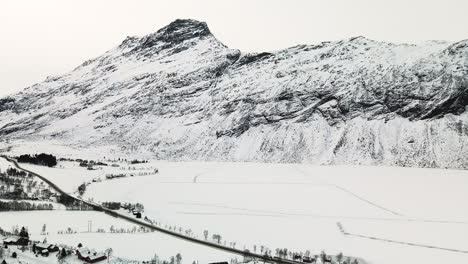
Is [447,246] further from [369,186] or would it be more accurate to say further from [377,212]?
[369,186]

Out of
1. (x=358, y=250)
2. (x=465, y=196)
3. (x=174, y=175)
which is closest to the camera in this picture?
(x=358, y=250)

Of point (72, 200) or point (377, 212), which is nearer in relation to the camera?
point (377, 212)

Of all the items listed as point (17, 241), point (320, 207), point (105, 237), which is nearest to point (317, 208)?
point (320, 207)

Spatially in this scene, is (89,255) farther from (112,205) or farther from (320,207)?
(320,207)

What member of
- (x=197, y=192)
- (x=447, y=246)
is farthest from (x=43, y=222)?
(x=447, y=246)

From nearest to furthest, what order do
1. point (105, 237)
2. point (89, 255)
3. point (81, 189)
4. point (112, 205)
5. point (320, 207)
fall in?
→ point (89, 255) < point (105, 237) < point (320, 207) < point (112, 205) < point (81, 189)

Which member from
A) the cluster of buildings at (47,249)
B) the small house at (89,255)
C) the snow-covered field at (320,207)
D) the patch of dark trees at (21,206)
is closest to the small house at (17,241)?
the cluster of buildings at (47,249)
